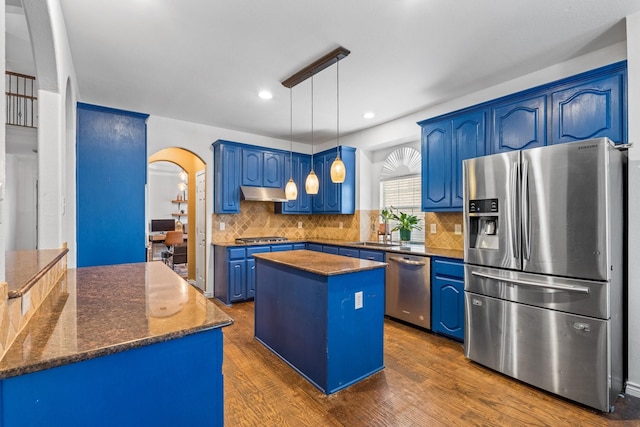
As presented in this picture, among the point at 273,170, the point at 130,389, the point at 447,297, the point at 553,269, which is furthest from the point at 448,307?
the point at 273,170

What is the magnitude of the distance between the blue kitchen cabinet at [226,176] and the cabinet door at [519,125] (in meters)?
3.44

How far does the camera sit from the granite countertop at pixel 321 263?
2.23 metres

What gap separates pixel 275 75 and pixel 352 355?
8.69ft

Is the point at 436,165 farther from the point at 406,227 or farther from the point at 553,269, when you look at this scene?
the point at 553,269

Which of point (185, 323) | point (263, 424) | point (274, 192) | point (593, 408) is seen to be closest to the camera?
point (185, 323)

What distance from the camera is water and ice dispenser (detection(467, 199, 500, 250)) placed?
2541mm

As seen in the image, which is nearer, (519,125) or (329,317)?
(329,317)

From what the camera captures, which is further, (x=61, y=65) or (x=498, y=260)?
(x=498, y=260)

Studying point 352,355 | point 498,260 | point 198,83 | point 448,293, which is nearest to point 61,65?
point 198,83

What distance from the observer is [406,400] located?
2.12 metres

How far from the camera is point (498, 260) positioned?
2.49m

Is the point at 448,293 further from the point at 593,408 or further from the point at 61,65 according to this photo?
the point at 61,65

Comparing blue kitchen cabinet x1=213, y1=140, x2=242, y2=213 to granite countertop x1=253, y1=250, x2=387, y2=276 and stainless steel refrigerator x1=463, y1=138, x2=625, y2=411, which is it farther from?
stainless steel refrigerator x1=463, y1=138, x2=625, y2=411

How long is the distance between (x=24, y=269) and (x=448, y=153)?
3.56 meters
